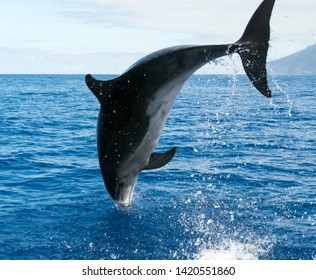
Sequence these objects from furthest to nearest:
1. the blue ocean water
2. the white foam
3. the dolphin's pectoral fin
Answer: the blue ocean water
the white foam
the dolphin's pectoral fin

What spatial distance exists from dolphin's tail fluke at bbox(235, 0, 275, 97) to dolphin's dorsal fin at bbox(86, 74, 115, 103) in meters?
2.35

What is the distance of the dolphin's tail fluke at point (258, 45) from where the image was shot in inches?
304

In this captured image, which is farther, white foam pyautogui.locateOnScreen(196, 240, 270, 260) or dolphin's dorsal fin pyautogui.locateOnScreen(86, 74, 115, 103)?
white foam pyautogui.locateOnScreen(196, 240, 270, 260)

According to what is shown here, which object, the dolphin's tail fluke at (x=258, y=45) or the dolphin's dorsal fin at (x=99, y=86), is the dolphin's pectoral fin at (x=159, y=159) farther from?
the dolphin's tail fluke at (x=258, y=45)

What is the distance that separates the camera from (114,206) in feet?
45.5

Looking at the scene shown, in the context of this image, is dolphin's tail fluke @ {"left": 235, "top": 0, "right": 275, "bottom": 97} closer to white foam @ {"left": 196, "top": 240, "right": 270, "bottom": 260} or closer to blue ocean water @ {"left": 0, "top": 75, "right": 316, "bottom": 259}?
blue ocean water @ {"left": 0, "top": 75, "right": 316, "bottom": 259}

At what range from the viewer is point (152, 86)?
7.78m

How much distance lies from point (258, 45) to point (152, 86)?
2.09 m

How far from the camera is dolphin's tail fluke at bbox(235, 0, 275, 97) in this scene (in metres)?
7.73

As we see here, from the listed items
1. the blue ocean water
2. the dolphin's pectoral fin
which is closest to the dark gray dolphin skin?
A: the dolphin's pectoral fin

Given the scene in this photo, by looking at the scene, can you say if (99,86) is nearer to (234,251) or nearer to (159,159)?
(159,159)

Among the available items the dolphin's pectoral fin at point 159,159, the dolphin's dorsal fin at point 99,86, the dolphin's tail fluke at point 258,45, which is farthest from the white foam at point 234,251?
the dolphin's dorsal fin at point 99,86

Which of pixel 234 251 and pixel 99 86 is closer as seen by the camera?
pixel 99 86

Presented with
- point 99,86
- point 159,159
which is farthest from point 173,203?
point 99,86
